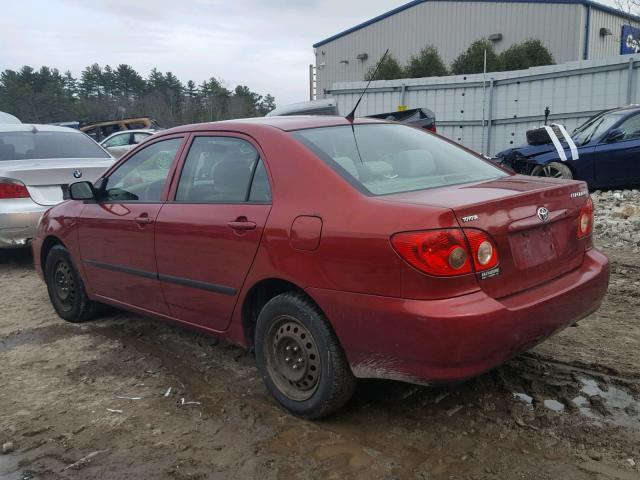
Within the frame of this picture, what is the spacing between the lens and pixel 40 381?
12.7 ft

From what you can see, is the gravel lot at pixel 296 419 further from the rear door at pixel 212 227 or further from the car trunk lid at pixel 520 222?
the car trunk lid at pixel 520 222

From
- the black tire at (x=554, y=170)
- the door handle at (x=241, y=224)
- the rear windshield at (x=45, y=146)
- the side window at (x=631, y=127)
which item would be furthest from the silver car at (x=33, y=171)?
the side window at (x=631, y=127)

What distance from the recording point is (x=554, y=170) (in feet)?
31.8

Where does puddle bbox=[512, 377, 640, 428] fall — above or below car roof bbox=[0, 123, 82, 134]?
below

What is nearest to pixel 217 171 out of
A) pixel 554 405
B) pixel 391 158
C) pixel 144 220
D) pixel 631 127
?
pixel 144 220

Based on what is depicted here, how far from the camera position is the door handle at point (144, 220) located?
390 cm

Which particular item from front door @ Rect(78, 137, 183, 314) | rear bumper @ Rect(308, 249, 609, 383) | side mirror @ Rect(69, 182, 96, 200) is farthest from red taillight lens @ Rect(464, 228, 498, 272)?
side mirror @ Rect(69, 182, 96, 200)

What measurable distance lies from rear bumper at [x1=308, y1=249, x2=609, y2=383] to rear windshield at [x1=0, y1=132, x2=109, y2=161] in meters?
5.59

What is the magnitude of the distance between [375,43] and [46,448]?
139 ft

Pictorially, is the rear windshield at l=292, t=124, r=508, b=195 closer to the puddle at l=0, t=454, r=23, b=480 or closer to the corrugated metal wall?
the puddle at l=0, t=454, r=23, b=480

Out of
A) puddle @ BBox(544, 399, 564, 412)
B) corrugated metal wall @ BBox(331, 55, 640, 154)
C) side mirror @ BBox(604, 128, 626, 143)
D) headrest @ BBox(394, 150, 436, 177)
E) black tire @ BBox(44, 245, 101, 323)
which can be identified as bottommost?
puddle @ BBox(544, 399, 564, 412)

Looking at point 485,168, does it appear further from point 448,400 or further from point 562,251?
point 448,400

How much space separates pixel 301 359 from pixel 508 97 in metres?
13.0

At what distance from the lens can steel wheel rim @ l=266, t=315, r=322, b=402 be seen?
308 cm
